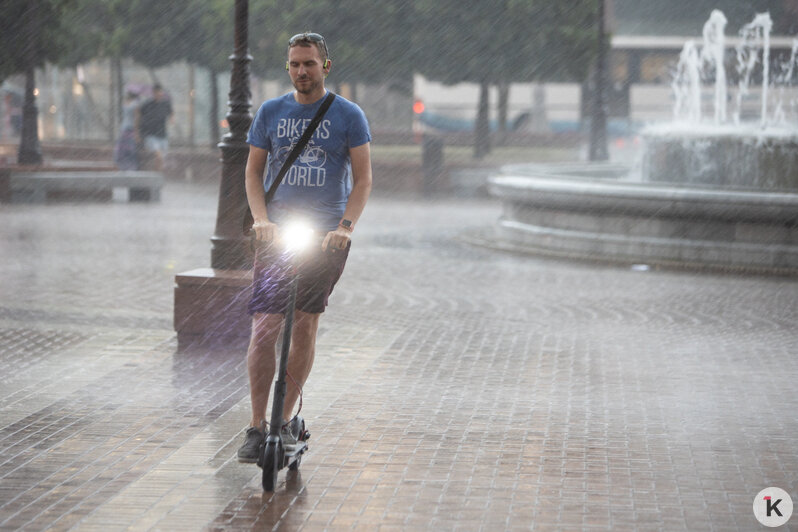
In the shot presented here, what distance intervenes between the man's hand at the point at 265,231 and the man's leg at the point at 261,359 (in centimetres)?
36

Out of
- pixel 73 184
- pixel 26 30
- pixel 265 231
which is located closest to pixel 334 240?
pixel 265 231

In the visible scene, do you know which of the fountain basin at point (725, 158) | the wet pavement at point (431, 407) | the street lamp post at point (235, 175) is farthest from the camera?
the fountain basin at point (725, 158)

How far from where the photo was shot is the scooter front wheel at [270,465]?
524cm

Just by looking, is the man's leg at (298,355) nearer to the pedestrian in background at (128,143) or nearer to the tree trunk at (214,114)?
the pedestrian in background at (128,143)

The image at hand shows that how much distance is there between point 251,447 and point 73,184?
695 inches

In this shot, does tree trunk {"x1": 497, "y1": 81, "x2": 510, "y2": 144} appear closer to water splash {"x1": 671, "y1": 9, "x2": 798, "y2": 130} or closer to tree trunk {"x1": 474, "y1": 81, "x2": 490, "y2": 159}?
tree trunk {"x1": 474, "y1": 81, "x2": 490, "y2": 159}

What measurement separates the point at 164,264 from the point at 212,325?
4.60m

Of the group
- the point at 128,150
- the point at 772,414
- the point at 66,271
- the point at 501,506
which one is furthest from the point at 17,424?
the point at 128,150

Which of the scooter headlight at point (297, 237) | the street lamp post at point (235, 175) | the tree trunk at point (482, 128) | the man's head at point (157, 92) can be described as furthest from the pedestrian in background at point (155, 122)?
Answer: the scooter headlight at point (297, 237)

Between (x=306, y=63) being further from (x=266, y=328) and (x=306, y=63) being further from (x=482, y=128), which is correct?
(x=482, y=128)

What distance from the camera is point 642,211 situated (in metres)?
14.3

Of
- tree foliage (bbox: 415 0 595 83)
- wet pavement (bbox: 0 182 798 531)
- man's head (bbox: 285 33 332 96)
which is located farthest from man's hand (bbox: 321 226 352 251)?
tree foliage (bbox: 415 0 595 83)

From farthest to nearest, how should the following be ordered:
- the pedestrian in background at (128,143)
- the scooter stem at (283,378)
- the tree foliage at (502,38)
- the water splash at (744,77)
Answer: the water splash at (744,77) → the tree foliage at (502,38) → the pedestrian in background at (128,143) → the scooter stem at (283,378)

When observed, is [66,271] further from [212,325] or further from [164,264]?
[212,325]
